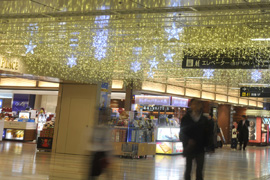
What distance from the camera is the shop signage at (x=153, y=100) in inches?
573

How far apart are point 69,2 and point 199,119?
2.85 m

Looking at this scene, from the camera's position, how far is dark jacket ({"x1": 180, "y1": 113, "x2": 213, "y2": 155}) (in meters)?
4.94

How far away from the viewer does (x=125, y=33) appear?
27.6 feet

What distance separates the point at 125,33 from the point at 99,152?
435 centimetres

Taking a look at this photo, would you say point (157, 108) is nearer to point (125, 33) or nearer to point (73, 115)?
point (73, 115)

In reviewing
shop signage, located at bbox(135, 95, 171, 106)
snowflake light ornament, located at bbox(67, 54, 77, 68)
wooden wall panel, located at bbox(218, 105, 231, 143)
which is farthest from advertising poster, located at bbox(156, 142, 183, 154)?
wooden wall panel, located at bbox(218, 105, 231, 143)

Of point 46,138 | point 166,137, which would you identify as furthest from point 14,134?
point 166,137

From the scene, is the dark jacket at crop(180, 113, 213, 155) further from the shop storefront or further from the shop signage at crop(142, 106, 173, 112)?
the shop signage at crop(142, 106, 173, 112)

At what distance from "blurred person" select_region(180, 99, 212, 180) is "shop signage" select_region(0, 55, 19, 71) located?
7043mm

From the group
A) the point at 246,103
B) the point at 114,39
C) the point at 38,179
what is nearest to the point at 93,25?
the point at 114,39

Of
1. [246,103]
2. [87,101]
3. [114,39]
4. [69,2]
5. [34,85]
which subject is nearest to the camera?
[69,2]

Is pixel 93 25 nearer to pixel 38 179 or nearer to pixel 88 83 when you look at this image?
pixel 38 179

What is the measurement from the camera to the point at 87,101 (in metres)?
12.5

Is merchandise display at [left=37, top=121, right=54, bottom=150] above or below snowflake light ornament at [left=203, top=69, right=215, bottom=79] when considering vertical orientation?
below
